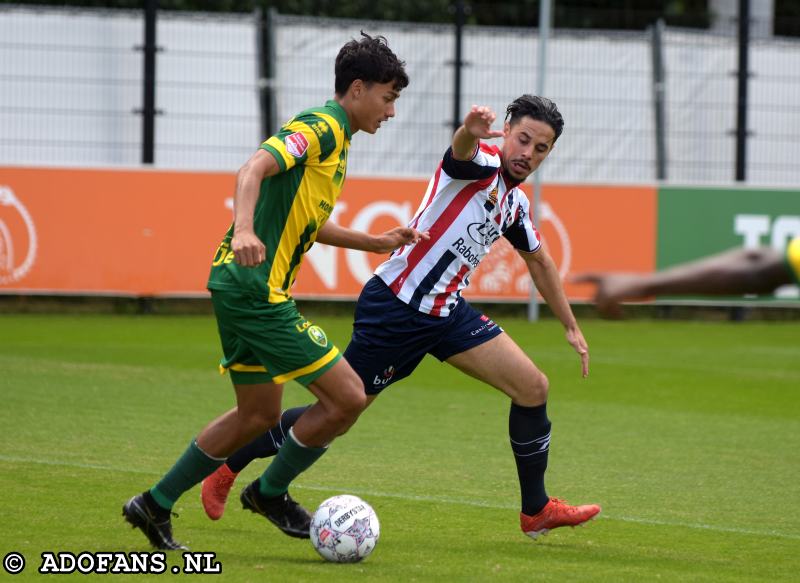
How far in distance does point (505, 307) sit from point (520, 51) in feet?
12.3

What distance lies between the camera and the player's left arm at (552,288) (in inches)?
277

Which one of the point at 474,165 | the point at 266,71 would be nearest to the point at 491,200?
the point at 474,165

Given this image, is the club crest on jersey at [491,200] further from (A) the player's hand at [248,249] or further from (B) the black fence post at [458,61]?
(B) the black fence post at [458,61]

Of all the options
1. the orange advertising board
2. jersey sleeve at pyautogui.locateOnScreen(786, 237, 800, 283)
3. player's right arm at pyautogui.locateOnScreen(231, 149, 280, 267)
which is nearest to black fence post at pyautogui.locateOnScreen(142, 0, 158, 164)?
the orange advertising board

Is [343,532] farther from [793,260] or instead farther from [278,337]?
[793,260]

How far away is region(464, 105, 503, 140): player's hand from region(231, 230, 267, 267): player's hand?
1.11 metres

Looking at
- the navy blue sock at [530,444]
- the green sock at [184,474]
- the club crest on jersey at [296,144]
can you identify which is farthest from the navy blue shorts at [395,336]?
the club crest on jersey at [296,144]

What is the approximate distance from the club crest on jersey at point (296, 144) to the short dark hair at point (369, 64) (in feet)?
1.46

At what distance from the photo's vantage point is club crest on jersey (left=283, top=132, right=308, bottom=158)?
576cm

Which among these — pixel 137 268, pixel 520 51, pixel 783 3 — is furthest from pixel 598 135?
pixel 783 3

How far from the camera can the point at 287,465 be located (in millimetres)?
6219

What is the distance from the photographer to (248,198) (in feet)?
18.2

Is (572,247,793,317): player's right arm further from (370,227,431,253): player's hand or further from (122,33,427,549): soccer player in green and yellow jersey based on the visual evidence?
(370,227,431,253): player's hand

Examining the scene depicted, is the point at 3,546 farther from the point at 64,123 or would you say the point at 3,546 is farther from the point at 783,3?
the point at 783,3
